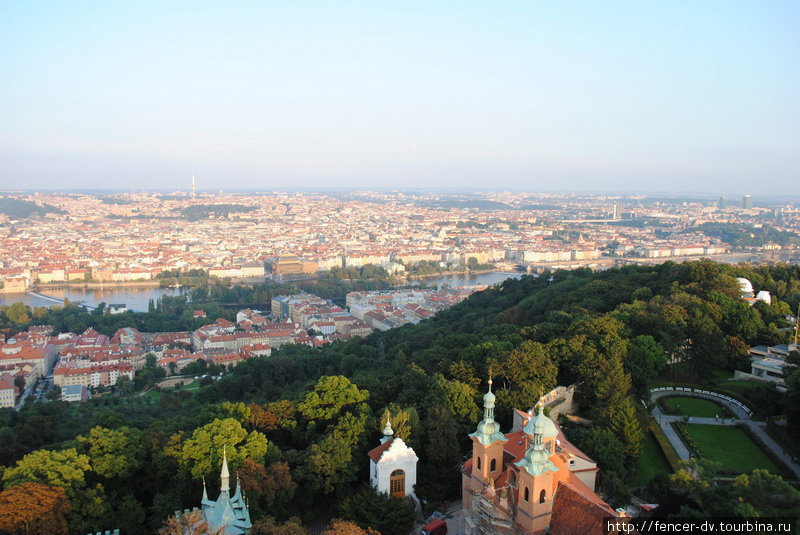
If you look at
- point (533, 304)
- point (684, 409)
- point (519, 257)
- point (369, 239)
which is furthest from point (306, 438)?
point (369, 239)

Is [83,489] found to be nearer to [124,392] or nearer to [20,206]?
[124,392]

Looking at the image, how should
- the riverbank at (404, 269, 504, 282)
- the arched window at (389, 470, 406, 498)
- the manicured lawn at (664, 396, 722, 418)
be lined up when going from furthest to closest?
the riverbank at (404, 269, 504, 282)
the manicured lawn at (664, 396, 722, 418)
the arched window at (389, 470, 406, 498)

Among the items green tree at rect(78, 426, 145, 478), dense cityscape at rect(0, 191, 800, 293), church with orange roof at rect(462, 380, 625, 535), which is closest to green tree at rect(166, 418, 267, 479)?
green tree at rect(78, 426, 145, 478)

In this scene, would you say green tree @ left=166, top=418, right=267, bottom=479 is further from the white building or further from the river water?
the river water

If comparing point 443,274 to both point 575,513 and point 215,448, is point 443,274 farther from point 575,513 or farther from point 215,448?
point 575,513

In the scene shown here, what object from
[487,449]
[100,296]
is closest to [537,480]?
[487,449]

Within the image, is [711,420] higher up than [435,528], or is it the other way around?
[711,420]
